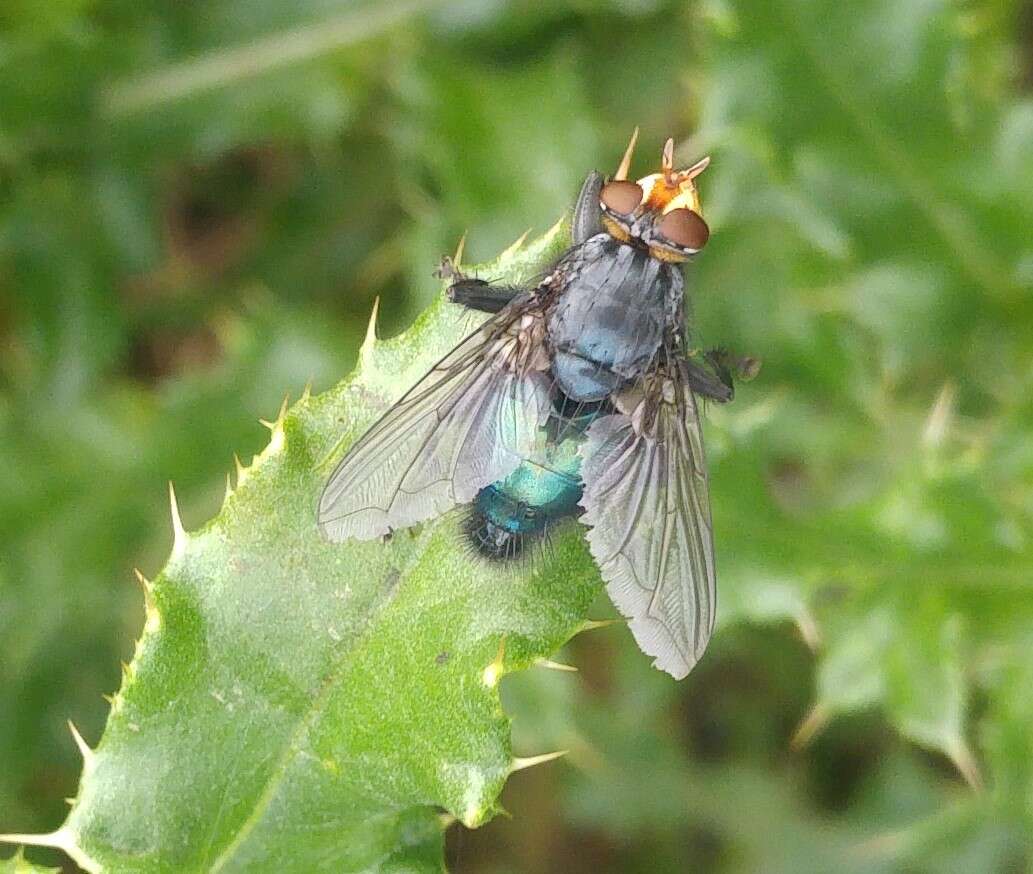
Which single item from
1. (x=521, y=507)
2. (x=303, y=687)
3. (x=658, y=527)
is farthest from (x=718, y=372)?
(x=303, y=687)

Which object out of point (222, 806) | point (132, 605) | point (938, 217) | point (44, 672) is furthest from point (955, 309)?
point (44, 672)

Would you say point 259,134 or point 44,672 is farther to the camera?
point 259,134

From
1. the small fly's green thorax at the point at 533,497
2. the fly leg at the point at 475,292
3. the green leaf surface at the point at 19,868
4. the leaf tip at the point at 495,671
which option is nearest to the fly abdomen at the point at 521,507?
the small fly's green thorax at the point at 533,497

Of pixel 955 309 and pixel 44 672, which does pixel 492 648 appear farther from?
pixel 44 672

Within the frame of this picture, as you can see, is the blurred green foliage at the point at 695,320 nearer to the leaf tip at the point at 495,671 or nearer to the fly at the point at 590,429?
the fly at the point at 590,429

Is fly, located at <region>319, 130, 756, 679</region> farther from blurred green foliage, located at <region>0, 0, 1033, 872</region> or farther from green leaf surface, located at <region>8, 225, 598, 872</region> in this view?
blurred green foliage, located at <region>0, 0, 1033, 872</region>

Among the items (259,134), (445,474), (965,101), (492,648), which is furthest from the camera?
(259,134)

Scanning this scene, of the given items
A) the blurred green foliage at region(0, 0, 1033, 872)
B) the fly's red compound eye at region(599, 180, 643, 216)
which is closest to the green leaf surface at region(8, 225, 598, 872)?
the fly's red compound eye at region(599, 180, 643, 216)
